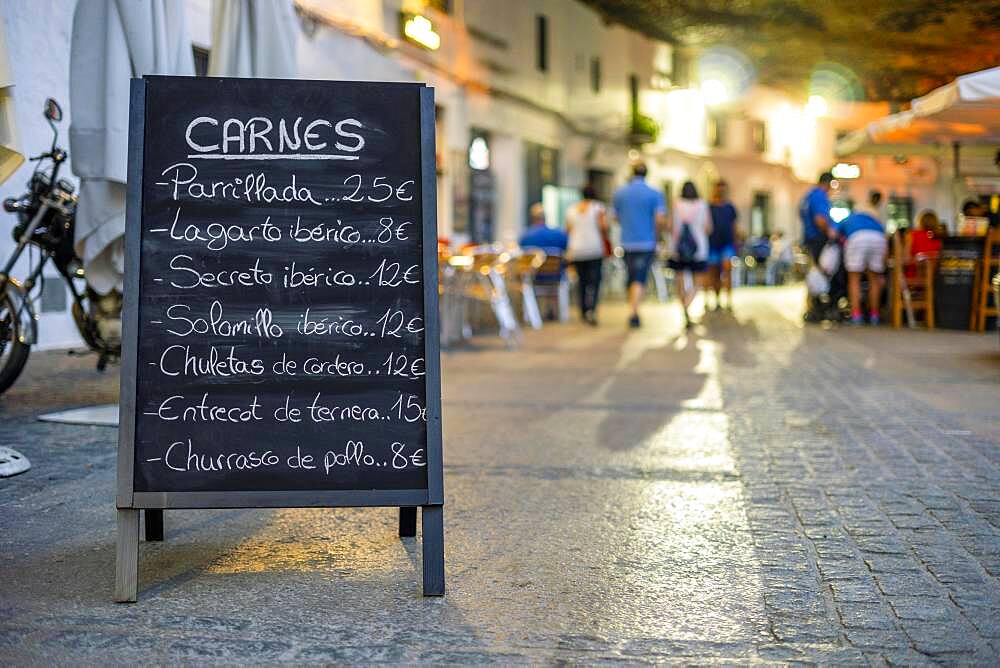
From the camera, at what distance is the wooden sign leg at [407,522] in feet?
14.5

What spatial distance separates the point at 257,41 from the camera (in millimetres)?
6891

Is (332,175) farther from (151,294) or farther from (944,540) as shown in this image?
(944,540)

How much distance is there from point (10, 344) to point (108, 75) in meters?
1.80

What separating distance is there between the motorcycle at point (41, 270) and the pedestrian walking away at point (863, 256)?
31.6ft

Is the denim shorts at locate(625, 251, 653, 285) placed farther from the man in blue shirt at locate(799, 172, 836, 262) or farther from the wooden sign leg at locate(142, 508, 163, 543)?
the wooden sign leg at locate(142, 508, 163, 543)

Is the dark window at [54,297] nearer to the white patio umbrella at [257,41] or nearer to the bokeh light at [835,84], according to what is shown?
the white patio umbrella at [257,41]

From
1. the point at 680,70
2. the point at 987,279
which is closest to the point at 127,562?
→ the point at 987,279

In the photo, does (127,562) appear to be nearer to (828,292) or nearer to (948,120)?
(948,120)

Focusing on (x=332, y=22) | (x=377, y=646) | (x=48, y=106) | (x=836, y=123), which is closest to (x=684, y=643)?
(x=377, y=646)

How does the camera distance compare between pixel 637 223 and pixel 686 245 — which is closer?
pixel 637 223

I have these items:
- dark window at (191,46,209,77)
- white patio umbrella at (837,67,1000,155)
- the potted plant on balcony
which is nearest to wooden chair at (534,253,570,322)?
white patio umbrella at (837,67,1000,155)

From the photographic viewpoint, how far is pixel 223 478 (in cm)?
380

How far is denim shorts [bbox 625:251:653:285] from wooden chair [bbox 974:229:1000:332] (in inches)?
137

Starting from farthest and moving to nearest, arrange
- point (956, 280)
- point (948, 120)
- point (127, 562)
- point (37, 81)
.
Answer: point (956, 280)
point (948, 120)
point (37, 81)
point (127, 562)
